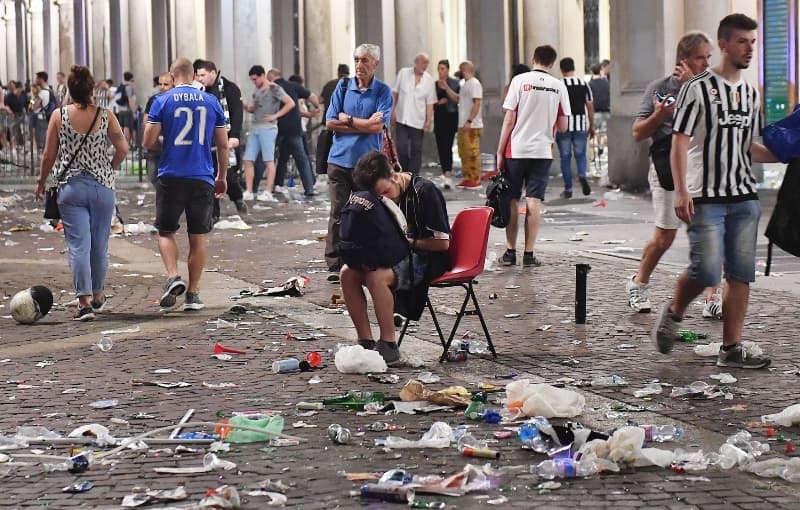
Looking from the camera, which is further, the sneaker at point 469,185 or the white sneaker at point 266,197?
the sneaker at point 469,185

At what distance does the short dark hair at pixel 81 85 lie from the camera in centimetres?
1029

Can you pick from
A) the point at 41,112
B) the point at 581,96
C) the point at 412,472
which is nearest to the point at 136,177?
the point at 41,112

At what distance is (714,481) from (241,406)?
238cm

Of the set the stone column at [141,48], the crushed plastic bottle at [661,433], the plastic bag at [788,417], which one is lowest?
the crushed plastic bottle at [661,433]

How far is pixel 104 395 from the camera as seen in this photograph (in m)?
7.56

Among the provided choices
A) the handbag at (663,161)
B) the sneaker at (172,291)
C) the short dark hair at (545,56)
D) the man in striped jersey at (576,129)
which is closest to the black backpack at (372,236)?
the handbag at (663,161)

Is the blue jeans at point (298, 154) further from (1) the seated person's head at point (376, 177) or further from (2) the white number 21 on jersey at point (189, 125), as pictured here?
(1) the seated person's head at point (376, 177)

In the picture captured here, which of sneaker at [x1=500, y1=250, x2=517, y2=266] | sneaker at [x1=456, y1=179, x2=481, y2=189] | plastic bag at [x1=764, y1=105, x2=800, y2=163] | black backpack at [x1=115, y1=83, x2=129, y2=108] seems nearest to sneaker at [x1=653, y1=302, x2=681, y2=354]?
plastic bag at [x1=764, y1=105, x2=800, y2=163]

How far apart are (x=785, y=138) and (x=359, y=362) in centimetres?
235

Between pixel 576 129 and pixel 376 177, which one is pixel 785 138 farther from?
pixel 576 129

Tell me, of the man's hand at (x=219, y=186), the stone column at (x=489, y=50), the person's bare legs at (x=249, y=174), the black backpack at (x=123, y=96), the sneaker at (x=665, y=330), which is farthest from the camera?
the black backpack at (x=123, y=96)

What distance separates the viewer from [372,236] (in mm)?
8156

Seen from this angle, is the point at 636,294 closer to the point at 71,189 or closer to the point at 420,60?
the point at 71,189

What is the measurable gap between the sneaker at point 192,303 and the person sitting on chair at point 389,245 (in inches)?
95.3
